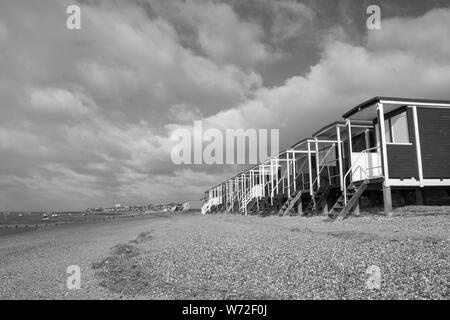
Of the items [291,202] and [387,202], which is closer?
[387,202]

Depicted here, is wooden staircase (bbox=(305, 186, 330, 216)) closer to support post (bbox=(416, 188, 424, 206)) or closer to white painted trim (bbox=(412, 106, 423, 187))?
support post (bbox=(416, 188, 424, 206))

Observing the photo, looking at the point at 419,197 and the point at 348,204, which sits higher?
the point at 419,197

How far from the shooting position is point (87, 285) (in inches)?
306

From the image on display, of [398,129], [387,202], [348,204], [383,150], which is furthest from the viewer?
[398,129]

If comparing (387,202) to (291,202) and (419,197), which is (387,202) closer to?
(419,197)

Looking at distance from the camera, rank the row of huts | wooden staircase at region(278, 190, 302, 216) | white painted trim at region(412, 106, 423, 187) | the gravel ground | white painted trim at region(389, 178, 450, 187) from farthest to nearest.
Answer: wooden staircase at region(278, 190, 302, 216) → white painted trim at region(412, 106, 423, 187) → the row of huts → white painted trim at region(389, 178, 450, 187) → the gravel ground

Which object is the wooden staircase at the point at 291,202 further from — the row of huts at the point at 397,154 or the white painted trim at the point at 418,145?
Answer: the white painted trim at the point at 418,145

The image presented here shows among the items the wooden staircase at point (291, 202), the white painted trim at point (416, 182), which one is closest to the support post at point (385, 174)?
the white painted trim at point (416, 182)

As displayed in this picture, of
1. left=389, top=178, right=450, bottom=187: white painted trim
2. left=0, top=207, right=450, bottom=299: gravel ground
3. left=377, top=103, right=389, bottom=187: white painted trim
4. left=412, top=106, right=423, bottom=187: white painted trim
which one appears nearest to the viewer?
left=0, top=207, right=450, bottom=299: gravel ground

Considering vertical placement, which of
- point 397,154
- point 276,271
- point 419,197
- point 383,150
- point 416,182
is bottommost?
point 276,271

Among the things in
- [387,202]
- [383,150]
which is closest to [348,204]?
[387,202]
